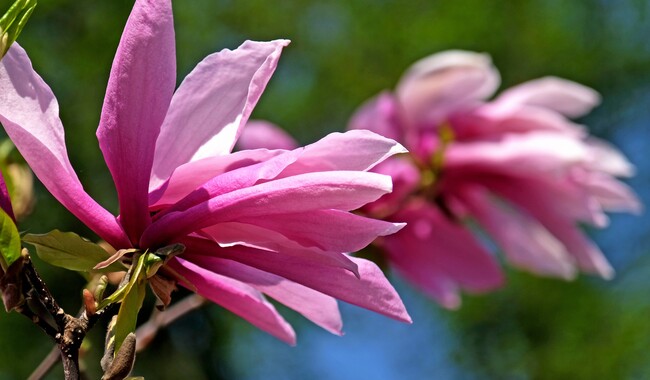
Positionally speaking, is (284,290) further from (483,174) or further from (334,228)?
(483,174)

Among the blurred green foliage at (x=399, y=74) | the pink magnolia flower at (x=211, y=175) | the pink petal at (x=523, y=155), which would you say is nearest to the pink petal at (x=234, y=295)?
the pink magnolia flower at (x=211, y=175)

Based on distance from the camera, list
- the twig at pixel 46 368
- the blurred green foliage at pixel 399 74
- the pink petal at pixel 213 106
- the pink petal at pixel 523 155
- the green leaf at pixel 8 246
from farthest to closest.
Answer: the blurred green foliage at pixel 399 74 → the pink petal at pixel 523 155 → the twig at pixel 46 368 → the pink petal at pixel 213 106 → the green leaf at pixel 8 246

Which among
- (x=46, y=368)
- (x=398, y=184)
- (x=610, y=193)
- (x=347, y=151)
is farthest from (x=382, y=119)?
(x=347, y=151)

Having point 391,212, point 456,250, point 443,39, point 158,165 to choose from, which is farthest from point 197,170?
point 443,39

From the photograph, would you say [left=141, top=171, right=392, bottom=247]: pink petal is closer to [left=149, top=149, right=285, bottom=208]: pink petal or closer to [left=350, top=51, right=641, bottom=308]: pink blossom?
[left=149, top=149, right=285, bottom=208]: pink petal

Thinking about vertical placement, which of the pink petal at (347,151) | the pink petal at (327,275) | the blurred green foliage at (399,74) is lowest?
the blurred green foliage at (399,74)

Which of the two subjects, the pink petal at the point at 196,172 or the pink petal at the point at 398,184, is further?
the pink petal at the point at 398,184

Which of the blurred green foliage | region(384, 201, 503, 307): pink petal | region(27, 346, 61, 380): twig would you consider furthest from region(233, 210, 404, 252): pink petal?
the blurred green foliage

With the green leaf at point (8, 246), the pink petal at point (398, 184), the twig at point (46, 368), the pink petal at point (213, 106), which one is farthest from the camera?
the pink petal at point (398, 184)

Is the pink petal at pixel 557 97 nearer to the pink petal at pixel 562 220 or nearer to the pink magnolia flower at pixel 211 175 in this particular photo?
the pink petal at pixel 562 220
